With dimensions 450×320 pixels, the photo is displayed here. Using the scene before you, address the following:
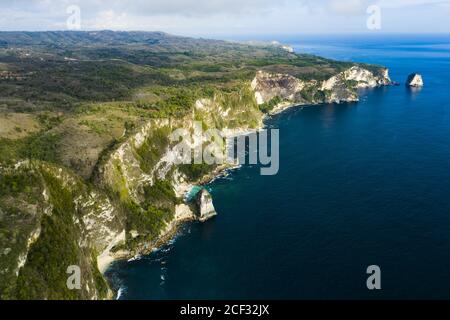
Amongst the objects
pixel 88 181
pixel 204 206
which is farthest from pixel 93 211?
pixel 204 206

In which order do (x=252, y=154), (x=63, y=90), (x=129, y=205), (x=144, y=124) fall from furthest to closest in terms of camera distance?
(x=63, y=90), (x=252, y=154), (x=144, y=124), (x=129, y=205)

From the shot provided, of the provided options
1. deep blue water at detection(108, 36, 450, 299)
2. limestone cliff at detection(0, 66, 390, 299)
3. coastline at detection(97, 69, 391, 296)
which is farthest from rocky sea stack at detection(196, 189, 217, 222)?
deep blue water at detection(108, 36, 450, 299)

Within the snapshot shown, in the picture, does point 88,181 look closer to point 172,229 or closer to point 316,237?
point 172,229

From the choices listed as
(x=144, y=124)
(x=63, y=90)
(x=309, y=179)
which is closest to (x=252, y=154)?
(x=309, y=179)

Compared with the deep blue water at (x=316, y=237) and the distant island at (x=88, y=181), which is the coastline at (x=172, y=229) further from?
the deep blue water at (x=316, y=237)

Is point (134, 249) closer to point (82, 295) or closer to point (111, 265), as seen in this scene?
point (111, 265)

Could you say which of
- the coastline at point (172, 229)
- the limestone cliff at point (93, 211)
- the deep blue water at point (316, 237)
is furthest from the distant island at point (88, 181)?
the deep blue water at point (316, 237)

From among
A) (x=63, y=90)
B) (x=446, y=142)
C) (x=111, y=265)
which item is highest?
(x=63, y=90)

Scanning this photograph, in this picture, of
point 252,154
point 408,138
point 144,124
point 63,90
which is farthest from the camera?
point 63,90
